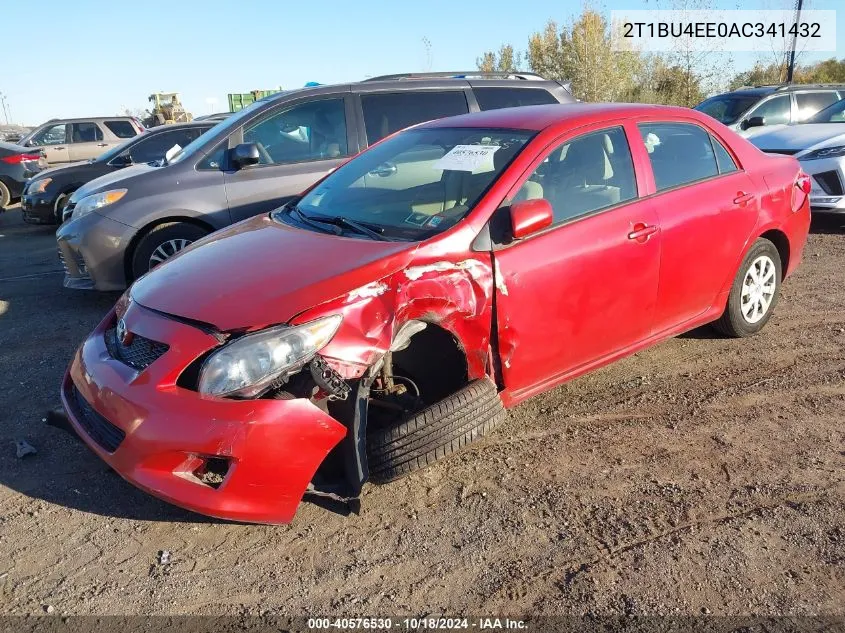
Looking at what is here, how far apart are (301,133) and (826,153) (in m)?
6.17

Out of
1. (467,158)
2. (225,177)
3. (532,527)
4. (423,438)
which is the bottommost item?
(532,527)

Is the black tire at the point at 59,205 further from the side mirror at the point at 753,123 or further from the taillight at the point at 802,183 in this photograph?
the side mirror at the point at 753,123

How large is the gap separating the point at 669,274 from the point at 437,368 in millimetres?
1546

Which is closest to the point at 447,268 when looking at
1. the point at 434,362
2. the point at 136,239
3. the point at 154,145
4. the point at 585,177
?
the point at 434,362

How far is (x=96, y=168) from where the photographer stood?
427 inches

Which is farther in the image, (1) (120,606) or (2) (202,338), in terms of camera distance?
(2) (202,338)

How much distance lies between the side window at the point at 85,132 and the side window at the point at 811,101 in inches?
591

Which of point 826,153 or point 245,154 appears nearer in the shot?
point 245,154

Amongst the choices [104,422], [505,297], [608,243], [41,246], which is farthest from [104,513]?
[41,246]

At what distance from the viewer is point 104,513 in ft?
10.1

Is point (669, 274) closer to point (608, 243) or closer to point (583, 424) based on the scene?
point (608, 243)

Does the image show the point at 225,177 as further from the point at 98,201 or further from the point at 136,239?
the point at 98,201

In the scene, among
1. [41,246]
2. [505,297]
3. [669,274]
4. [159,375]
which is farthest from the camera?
[41,246]

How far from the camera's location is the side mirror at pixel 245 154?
5660mm
